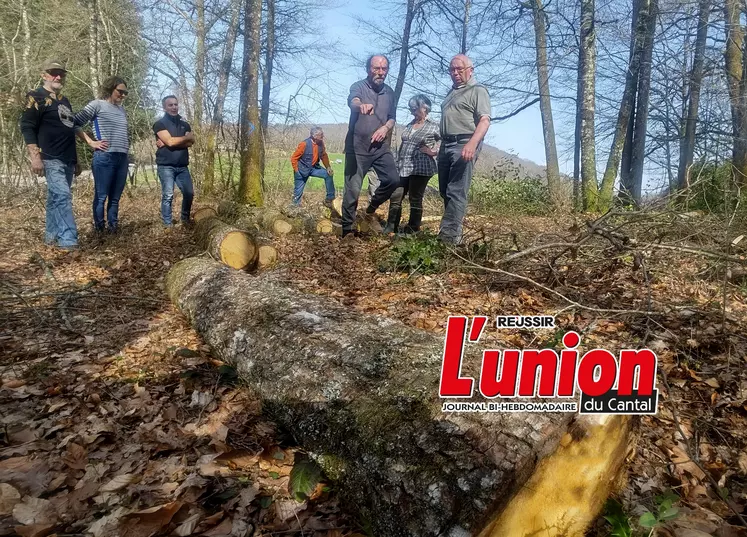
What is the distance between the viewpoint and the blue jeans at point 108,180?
5673 mm

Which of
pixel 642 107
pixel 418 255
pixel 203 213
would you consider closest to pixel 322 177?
pixel 203 213

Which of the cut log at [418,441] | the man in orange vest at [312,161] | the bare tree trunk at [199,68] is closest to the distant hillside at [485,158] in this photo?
the man in orange vest at [312,161]

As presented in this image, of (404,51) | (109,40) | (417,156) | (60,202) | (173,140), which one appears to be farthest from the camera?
(404,51)

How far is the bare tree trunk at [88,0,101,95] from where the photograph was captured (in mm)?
10755

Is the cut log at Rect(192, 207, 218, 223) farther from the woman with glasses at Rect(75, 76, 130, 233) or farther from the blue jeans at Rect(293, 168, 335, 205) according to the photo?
the blue jeans at Rect(293, 168, 335, 205)

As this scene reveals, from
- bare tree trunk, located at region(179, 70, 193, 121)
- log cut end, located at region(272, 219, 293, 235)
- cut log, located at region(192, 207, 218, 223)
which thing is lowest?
log cut end, located at region(272, 219, 293, 235)

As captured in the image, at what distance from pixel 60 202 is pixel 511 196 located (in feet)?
27.5

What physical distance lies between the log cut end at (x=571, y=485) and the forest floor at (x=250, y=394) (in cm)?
10

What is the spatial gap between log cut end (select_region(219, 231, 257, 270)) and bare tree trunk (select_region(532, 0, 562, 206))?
8547mm

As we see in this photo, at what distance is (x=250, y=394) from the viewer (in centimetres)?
255

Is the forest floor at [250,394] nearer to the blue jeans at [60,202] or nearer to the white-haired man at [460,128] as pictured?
the white-haired man at [460,128]

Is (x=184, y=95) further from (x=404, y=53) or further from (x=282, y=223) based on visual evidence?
(x=404, y=53)

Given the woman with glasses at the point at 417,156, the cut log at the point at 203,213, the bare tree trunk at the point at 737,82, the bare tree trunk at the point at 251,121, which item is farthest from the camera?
the bare tree trunk at the point at 251,121

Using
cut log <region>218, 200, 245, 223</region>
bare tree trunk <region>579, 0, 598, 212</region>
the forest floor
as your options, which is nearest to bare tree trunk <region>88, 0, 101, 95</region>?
cut log <region>218, 200, 245, 223</region>
